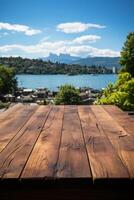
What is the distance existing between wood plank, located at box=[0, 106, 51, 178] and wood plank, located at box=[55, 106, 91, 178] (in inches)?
8.9

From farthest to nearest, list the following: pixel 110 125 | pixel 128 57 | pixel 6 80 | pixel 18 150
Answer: pixel 6 80 < pixel 128 57 < pixel 110 125 < pixel 18 150

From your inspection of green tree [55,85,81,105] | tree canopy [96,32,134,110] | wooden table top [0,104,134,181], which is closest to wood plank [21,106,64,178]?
wooden table top [0,104,134,181]

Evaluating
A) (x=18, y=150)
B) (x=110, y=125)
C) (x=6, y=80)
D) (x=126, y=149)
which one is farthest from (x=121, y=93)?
(x=6, y=80)

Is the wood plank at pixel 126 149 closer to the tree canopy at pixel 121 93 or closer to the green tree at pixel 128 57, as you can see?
the tree canopy at pixel 121 93

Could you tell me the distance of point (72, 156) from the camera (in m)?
2.05

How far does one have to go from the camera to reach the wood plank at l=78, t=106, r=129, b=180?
1703mm

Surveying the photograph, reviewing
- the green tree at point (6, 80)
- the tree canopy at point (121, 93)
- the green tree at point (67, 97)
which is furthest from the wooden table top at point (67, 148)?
the green tree at point (6, 80)

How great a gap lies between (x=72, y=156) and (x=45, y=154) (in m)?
0.18

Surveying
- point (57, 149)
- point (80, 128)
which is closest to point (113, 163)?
point (57, 149)

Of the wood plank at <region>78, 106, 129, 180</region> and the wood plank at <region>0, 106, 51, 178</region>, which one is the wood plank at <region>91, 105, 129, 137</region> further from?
the wood plank at <region>0, 106, 51, 178</region>

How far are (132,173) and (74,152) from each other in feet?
1.80

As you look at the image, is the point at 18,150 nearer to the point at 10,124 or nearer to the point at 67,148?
the point at 67,148
